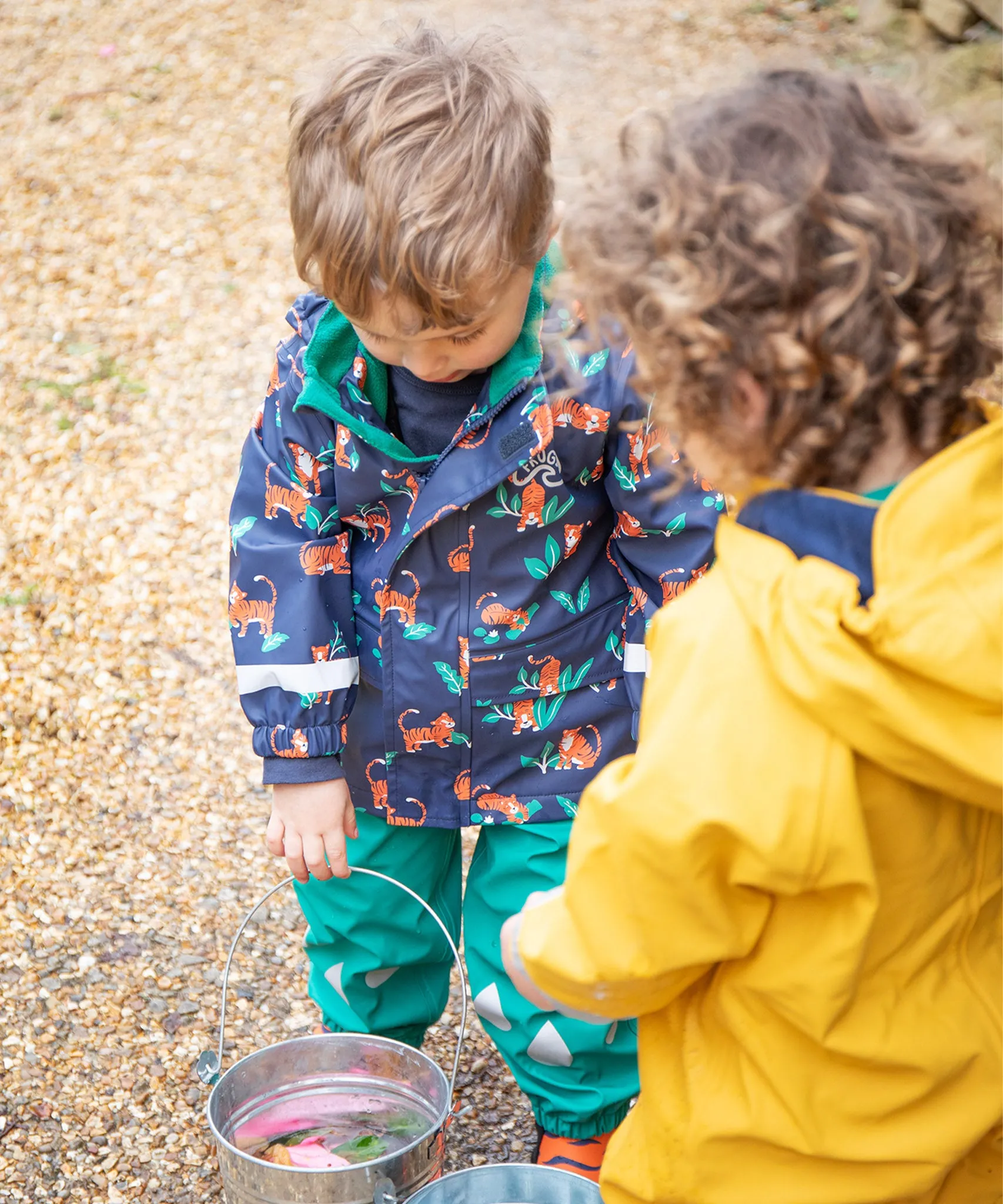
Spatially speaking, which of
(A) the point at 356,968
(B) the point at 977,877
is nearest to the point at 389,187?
(B) the point at 977,877

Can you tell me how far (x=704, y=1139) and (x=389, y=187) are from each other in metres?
1.08

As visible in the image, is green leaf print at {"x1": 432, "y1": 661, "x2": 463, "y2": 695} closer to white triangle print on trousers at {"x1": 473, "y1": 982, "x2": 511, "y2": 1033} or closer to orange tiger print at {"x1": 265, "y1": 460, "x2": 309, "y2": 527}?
orange tiger print at {"x1": 265, "y1": 460, "x2": 309, "y2": 527}

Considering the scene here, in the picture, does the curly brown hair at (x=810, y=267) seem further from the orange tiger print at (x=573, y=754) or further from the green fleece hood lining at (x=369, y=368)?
the orange tiger print at (x=573, y=754)

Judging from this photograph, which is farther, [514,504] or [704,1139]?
[514,504]

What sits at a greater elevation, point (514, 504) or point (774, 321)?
point (774, 321)

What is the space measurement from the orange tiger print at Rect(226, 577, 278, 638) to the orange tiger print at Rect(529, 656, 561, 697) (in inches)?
14.9

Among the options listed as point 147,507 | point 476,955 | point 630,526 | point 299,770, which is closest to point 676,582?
point 630,526

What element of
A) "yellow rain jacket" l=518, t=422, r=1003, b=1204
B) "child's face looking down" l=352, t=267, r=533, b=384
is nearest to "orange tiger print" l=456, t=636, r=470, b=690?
"child's face looking down" l=352, t=267, r=533, b=384

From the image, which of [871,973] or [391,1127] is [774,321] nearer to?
[871,973]

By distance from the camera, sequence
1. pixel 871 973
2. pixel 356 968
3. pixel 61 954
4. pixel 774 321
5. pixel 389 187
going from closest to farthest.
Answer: pixel 774 321 < pixel 871 973 < pixel 389 187 < pixel 356 968 < pixel 61 954

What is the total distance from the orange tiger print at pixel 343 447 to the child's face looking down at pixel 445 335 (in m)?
0.13

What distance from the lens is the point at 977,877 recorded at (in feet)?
4.08

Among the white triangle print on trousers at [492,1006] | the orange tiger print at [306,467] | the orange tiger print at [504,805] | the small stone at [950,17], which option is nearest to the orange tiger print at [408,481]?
the orange tiger print at [306,467]

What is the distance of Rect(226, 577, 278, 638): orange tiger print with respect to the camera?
1857 millimetres
